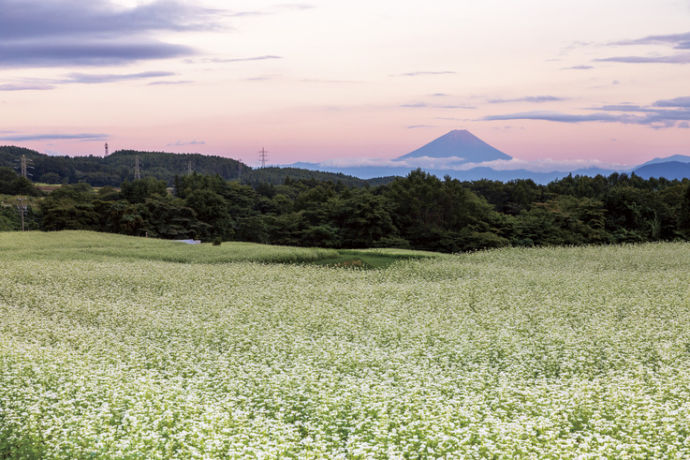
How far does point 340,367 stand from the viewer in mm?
12336

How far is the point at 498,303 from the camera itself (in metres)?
21.1

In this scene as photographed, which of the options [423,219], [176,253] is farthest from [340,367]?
[423,219]

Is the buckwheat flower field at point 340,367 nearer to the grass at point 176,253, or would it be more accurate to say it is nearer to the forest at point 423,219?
the grass at point 176,253

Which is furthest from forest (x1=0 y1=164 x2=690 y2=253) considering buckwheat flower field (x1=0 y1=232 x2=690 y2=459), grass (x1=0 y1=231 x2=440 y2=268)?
buckwheat flower field (x1=0 y1=232 x2=690 y2=459)

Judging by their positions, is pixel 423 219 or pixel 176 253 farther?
pixel 423 219

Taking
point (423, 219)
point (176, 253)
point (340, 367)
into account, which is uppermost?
point (423, 219)

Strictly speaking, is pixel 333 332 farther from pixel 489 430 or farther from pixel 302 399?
pixel 489 430

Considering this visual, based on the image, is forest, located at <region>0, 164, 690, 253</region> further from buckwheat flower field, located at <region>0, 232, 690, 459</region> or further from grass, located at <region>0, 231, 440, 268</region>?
buckwheat flower field, located at <region>0, 232, 690, 459</region>

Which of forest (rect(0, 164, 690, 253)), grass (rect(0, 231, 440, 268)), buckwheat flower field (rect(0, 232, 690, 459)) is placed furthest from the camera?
forest (rect(0, 164, 690, 253))

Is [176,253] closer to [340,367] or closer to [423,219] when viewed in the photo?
[340,367]

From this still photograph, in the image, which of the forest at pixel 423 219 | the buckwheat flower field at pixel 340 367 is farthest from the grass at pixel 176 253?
the forest at pixel 423 219

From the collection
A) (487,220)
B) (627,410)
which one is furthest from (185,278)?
(487,220)

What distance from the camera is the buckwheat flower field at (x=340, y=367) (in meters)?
8.51

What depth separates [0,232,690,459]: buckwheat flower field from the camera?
27.9 feet
